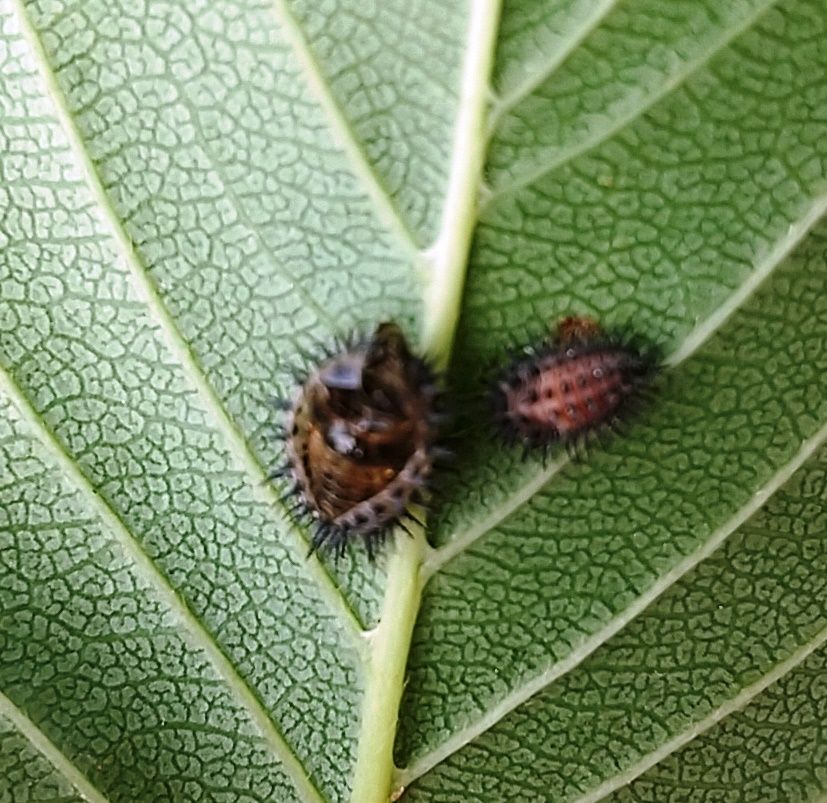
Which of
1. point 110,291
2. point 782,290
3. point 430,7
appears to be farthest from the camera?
point 110,291

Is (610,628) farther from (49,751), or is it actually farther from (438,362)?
(49,751)

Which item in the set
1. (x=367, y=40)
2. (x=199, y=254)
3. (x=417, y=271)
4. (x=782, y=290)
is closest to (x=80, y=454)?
(x=199, y=254)

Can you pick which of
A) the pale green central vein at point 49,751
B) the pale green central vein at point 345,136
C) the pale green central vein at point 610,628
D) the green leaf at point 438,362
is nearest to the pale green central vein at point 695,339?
the green leaf at point 438,362

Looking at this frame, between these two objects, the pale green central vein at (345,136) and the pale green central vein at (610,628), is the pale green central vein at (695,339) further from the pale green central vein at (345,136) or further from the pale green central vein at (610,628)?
the pale green central vein at (345,136)

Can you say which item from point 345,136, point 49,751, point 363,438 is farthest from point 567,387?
point 49,751

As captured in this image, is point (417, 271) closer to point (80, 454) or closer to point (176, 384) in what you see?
point (176, 384)

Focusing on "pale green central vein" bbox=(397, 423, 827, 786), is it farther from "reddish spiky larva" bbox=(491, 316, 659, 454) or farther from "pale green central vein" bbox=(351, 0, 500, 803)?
"reddish spiky larva" bbox=(491, 316, 659, 454)
